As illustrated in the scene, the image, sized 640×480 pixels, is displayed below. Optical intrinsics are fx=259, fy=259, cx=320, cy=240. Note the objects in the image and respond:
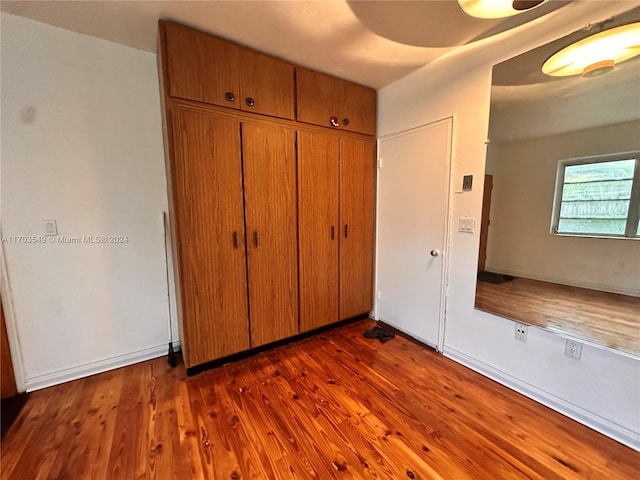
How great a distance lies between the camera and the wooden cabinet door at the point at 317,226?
238cm

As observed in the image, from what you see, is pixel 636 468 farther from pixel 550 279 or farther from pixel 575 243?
pixel 575 243

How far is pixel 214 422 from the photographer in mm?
1626

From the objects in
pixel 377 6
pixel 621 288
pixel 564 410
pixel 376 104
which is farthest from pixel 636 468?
pixel 376 104

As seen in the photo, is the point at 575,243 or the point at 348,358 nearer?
the point at 575,243

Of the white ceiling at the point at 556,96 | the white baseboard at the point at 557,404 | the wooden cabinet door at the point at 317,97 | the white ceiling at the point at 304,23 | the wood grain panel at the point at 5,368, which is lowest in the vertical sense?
the white baseboard at the point at 557,404

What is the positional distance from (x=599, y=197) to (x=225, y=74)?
262 cm

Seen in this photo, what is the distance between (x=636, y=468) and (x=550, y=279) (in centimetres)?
102

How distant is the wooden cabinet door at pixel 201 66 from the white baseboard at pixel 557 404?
2826 mm

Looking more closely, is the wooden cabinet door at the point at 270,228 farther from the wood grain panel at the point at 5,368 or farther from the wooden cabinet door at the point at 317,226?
the wood grain panel at the point at 5,368

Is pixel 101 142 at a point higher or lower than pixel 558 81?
lower

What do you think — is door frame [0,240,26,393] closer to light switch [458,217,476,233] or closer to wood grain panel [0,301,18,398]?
wood grain panel [0,301,18,398]

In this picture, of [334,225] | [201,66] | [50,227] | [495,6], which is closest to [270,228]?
[334,225]

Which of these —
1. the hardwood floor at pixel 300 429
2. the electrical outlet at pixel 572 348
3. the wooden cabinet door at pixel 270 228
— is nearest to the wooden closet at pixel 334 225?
the wooden cabinet door at pixel 270 228

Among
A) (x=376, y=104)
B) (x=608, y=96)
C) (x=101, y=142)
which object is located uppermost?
(x=376, y=104)
